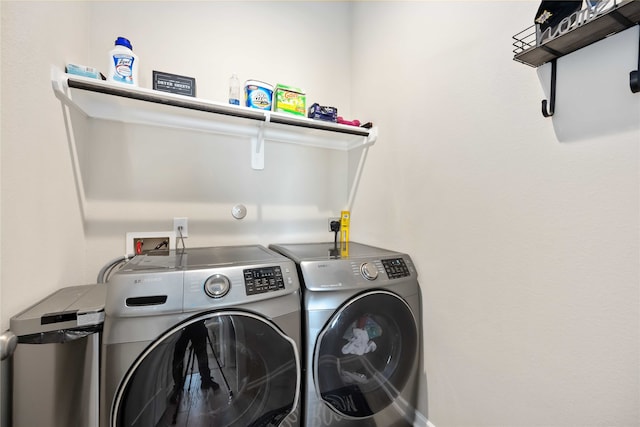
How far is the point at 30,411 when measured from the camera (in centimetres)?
73

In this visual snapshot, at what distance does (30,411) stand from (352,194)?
5.65ft

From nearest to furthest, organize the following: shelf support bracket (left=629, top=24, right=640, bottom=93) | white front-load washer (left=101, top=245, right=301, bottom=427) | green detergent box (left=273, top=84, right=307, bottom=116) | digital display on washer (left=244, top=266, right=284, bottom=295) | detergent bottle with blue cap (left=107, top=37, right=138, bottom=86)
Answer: shelf support bracket (left=629, top=24, right=640, bottom=93), white front-load washer (left=101, top=245, right=301, bottom=427), digital display on washer (left=244, top=266, right=284, bottom=295), detergent bottle with blue cap (left=107, top=37, right=138, bottom=86), green detergent box (left=273, top=84, right=307, bottom=116)

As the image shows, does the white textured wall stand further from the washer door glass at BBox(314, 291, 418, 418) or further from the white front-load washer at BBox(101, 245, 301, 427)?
the white front-load washer at BBox(101, 245, 301, 427)

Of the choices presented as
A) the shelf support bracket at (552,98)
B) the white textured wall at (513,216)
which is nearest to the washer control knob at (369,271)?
the white textured wall at (513,216)

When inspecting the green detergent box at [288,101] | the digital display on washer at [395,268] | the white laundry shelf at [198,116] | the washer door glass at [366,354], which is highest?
the green detergent box at [288,101]

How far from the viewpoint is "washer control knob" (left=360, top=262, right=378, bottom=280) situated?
1125mm

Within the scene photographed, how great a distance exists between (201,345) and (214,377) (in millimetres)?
129

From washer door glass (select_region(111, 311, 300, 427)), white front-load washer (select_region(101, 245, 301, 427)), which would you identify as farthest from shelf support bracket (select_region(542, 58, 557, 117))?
washer door glass (select_region(111, 311, 300, 427))

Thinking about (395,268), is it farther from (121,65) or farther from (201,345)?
(121,65)

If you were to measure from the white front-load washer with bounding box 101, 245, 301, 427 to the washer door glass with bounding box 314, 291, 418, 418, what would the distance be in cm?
14

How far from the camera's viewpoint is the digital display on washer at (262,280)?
93 centimetres

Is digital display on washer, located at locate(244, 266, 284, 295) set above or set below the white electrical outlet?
below

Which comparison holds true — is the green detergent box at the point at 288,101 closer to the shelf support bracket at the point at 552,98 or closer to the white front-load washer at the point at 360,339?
the white front-load washer at the point at 360,339

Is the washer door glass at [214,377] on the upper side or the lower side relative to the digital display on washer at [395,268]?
lower
